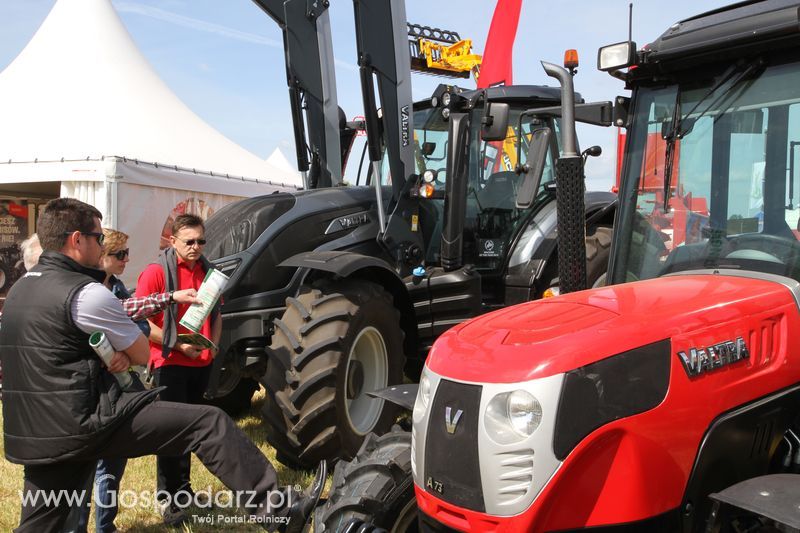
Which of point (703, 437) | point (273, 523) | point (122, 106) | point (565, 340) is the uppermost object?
point (122, 106)

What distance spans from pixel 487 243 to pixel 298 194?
1.63 metres

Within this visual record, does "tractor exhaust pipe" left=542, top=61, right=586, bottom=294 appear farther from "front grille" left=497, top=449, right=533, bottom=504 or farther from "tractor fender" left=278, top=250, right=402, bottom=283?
"tractor fender" left=278, top=250, right=402, bottom=283

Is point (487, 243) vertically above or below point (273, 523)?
above

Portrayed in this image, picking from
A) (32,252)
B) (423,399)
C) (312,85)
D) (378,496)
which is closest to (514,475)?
(423,399)

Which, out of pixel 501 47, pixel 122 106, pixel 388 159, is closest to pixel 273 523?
pixel 388 159

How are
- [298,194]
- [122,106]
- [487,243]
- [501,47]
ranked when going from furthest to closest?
[122,106] → [501,47] → [487,243] → [298,194]

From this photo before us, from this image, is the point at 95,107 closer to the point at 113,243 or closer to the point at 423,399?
the point at 113,243

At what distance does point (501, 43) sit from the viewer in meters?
7.62

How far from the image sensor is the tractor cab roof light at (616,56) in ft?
9.70

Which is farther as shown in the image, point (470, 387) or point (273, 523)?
point (273, 523)

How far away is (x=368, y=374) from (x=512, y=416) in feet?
9.25

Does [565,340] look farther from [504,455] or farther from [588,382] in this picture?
[504,455]

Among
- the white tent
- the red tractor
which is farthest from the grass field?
the white tent

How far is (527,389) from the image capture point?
1978 mm
